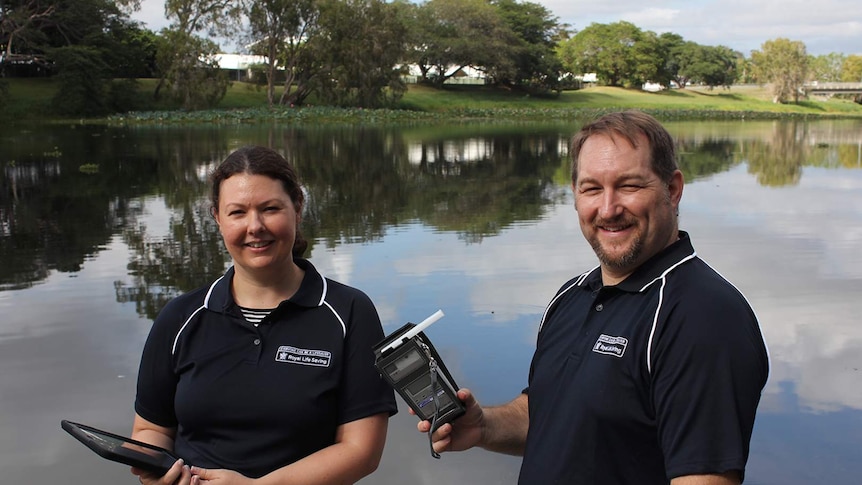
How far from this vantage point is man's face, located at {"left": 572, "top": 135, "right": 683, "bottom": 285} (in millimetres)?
2438

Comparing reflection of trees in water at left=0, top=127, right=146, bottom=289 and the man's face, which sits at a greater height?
the man's face

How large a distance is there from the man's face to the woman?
32.6 inches

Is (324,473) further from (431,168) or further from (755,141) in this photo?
(755,141)

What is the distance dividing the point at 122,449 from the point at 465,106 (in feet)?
225

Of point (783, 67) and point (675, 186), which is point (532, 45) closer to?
point (783, 67)

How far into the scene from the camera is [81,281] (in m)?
9.52

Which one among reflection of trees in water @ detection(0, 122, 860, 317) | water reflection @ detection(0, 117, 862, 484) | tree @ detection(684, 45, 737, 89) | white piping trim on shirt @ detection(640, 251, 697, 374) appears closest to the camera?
white piping trim on shirt @ detection(640, 251, 697, 374)

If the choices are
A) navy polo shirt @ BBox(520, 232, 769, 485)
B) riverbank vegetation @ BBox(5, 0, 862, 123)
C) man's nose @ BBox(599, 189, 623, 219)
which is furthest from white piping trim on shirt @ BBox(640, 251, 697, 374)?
riverbank vegetation @ BBox(5, 0, 862, 123)

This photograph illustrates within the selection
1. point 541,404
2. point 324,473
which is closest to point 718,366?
point 541,404

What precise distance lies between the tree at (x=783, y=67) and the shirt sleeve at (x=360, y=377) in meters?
99.0

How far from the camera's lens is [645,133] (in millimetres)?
2445

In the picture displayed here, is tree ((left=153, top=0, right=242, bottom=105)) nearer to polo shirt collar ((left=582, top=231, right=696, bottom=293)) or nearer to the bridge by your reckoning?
polo shirt collar ((left=582, top=231, right=696, bottom=293))

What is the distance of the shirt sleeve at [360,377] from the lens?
9.02ft

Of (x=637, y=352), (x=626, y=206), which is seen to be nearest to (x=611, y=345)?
(x=637, y=352)
